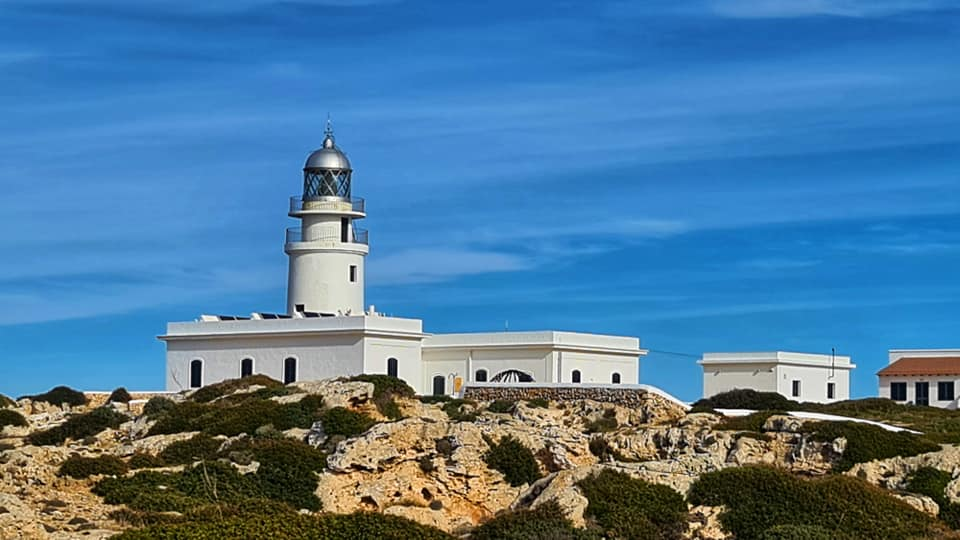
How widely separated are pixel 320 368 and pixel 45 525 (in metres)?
26.1

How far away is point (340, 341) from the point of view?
4272 centimetres

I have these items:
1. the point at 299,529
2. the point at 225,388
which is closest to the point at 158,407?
the point at 225,388

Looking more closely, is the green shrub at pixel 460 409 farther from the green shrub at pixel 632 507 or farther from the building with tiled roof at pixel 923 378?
the building with tiled roof at pixel 923 378

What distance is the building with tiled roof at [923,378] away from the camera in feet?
171

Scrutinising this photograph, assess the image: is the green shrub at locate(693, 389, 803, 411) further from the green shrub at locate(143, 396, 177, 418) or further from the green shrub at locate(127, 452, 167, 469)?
the green shrub at locate(127, 452, 167, 469)

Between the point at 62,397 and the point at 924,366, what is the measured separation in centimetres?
2887

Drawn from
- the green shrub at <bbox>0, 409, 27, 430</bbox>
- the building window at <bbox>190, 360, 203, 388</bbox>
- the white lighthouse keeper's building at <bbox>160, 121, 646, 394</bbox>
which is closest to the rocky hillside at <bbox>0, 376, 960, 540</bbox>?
the green shrub at <bbox>0, 409, 27, 430</bbox>

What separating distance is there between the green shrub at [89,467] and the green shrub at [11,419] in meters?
11.1

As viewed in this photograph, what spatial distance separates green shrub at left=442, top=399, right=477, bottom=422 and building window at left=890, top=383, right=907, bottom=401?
81.3 ft

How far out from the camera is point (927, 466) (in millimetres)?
19406

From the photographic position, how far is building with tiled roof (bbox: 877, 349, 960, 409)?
171 feet

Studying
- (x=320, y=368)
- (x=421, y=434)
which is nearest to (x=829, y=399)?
(x=320, y=368)

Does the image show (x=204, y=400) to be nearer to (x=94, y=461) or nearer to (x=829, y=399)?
(x=94, y=461)

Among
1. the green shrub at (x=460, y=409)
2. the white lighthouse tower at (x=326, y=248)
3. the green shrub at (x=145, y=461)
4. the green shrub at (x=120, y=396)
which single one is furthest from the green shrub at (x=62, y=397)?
the green shrub at (x=145, y=461)
